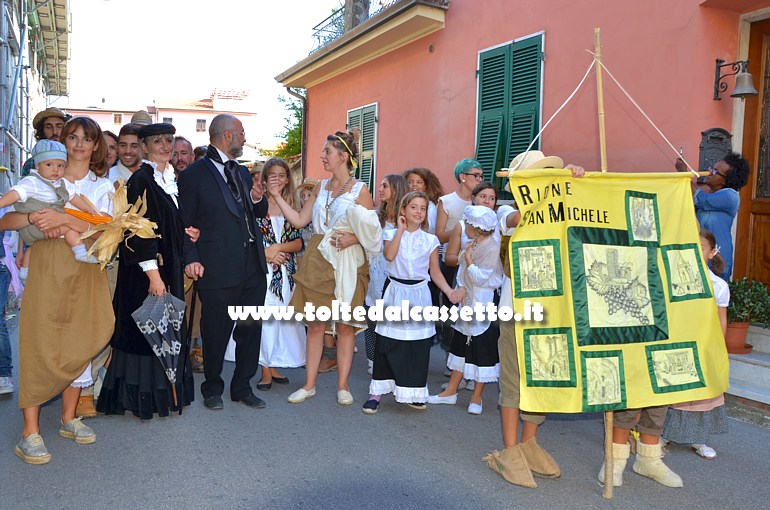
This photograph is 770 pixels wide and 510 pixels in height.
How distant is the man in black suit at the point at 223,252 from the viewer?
456 centimetres

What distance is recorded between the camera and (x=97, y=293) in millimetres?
3994

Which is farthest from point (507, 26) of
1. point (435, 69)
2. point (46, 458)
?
point (46, 458)

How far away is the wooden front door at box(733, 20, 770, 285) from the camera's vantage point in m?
6.08

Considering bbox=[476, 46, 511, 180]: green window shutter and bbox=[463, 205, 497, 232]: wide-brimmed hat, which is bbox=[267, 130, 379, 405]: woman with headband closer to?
bbox=[463, 205, 497, 232]: wide-brimmed hat

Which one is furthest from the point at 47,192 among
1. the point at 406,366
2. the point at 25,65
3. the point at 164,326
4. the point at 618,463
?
the point at 25,65

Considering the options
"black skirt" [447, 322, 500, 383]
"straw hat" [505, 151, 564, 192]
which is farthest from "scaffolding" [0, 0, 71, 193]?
"straw hat" [505, 151, 564, 192]

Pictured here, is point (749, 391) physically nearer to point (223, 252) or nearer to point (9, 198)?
point (223, 252)

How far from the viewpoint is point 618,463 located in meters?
3.58

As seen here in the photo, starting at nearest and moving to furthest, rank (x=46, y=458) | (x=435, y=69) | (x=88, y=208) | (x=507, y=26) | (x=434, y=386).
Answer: (x=46, y=458) → (x=88, y=208) → (x=434, y=386) → (x=507, y=26) → (x=435, y=69)

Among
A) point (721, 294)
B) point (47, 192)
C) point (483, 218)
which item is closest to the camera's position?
point (47, 192)

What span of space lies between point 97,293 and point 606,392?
307 centimetres

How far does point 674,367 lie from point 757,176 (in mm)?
3654

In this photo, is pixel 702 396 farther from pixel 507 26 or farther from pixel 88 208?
pixel 507 26

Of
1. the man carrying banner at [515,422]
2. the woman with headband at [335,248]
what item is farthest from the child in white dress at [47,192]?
the man carrying banner at [515,422]
